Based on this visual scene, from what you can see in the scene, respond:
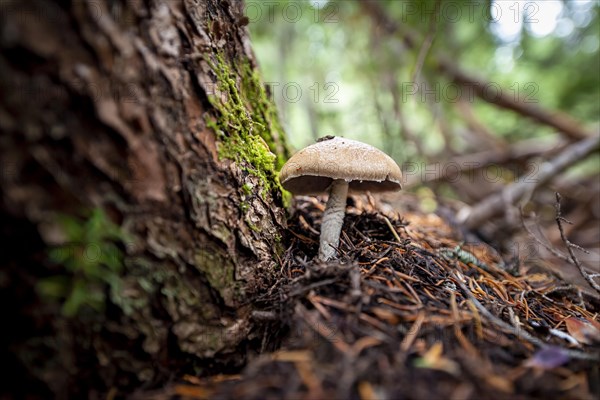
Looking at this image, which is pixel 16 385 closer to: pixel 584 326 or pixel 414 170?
pixel 584 326

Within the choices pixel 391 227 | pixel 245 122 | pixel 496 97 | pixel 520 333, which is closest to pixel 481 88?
pixel 496 97

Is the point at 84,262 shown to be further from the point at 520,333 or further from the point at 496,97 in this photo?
the point at 496,97

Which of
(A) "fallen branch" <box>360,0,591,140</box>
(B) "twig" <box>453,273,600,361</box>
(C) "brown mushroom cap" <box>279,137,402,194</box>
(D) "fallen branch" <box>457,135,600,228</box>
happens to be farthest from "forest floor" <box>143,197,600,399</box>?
(A) "fallen branch" <box>360,0,591,140</box>


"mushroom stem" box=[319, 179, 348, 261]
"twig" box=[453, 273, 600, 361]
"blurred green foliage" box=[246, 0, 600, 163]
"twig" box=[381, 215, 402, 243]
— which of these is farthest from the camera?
"blurred green foliage" box=[246, 0, 600, 163]

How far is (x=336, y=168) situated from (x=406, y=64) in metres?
5.64

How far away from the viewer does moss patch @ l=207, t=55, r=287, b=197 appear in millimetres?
1750

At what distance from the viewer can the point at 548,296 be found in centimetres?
227

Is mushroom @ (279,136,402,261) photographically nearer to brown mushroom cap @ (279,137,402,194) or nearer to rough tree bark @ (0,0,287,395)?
brown mushroom cap @ (279,137,402,194)

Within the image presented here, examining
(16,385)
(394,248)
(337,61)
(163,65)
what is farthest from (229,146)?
(337,61)

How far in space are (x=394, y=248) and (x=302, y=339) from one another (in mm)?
919

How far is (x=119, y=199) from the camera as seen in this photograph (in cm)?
135

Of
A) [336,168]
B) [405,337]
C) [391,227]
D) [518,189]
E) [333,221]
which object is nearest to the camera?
[405,337]

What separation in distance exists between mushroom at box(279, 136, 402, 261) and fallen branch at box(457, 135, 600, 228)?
2.56 meters

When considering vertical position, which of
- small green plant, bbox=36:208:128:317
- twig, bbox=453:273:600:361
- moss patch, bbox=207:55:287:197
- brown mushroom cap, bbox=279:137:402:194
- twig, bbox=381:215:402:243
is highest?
moss patch, bbox=207:55:287:197
